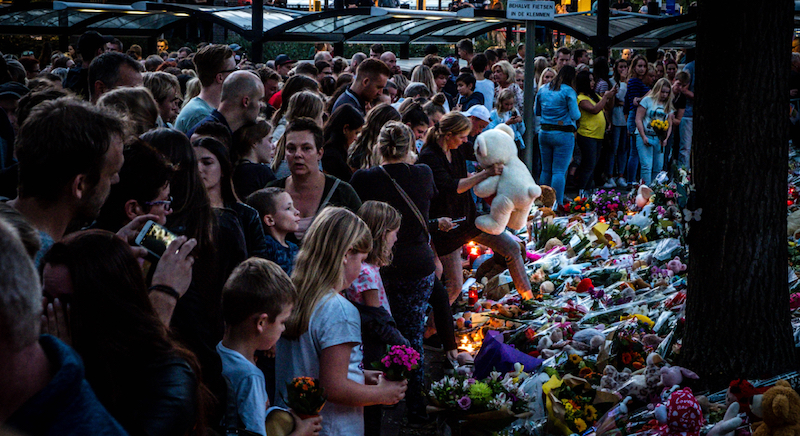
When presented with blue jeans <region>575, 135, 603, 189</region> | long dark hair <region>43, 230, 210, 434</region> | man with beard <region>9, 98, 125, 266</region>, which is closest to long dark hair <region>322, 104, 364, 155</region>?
man with beard <region>9, 98, 125, 266</region>

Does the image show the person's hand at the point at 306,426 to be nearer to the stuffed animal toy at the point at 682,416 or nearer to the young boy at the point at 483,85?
the stuffed animal toy at the point at 682,416

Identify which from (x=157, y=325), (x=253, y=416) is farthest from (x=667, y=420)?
(x=157, y=325)

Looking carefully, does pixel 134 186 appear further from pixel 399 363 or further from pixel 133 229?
pixel 399 363

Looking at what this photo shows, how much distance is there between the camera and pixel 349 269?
372 cm

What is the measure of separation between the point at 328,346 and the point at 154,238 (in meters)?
0.96

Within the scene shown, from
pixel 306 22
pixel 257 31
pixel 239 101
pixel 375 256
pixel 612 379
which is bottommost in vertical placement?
pixel 612 379

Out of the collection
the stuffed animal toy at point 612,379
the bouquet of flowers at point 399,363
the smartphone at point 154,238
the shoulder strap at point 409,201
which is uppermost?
the smartphone at point 154,238

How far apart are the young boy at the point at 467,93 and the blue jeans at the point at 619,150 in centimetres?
298

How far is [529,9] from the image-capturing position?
8453mm

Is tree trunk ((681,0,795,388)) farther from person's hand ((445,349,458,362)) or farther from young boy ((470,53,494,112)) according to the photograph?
young boy ((470,53,494,112))

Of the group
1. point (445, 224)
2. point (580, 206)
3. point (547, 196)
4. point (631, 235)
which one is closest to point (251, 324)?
point (445, 224)

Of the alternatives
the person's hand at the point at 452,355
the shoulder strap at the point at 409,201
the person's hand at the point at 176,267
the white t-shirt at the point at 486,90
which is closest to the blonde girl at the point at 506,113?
the white t-shirt at the point at 486,90

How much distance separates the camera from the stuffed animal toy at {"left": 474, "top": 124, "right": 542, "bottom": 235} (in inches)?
266

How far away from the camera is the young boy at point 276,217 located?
4.07 metres
